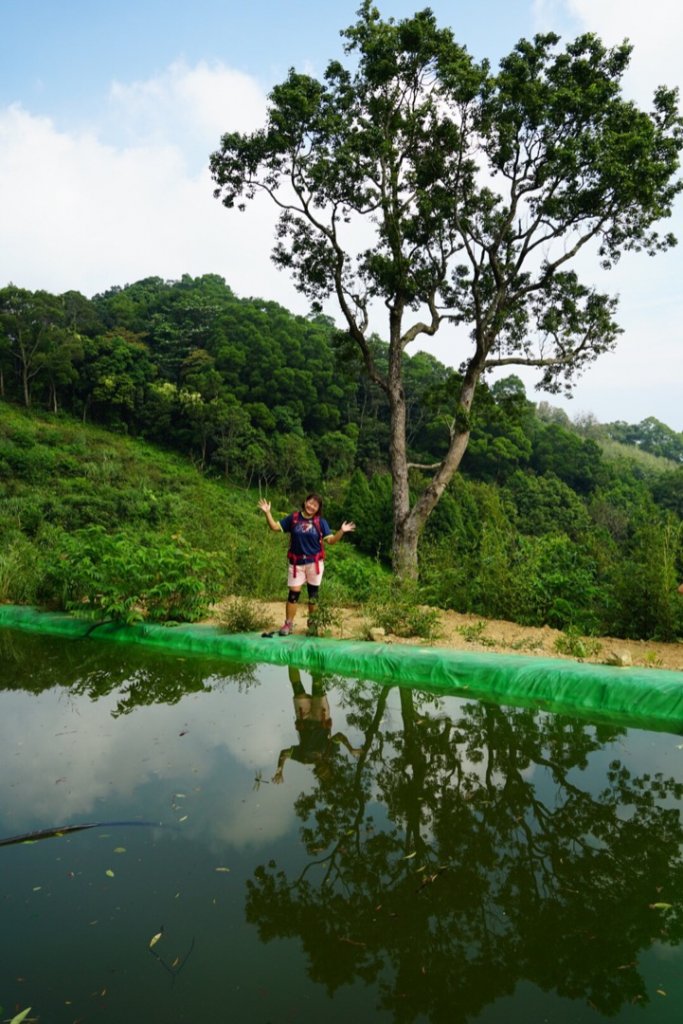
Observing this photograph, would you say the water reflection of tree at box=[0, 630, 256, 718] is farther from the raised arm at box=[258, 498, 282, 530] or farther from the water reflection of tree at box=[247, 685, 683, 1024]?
the water reflection of tree at box=[247, 685, 683, 1024]

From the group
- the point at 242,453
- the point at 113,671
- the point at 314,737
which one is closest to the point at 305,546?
the point at 113,671

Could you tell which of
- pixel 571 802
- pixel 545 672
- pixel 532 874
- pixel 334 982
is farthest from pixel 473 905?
pixel 545 672

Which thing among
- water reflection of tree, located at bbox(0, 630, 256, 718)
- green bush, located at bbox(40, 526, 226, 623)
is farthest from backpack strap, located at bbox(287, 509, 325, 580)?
water reflection of tree, located at bbox(0, 630, 256, 718)

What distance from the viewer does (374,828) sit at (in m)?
3.09

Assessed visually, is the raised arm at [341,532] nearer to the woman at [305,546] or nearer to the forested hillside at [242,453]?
the woman at [305,546]

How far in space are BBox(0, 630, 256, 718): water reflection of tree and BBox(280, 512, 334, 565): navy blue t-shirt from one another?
1.37m

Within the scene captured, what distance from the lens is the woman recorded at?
6.68m

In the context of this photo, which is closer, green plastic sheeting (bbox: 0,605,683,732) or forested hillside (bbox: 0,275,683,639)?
green plastic sheeting (bbox: 0,605,683,732)

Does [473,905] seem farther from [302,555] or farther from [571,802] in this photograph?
[302,555]

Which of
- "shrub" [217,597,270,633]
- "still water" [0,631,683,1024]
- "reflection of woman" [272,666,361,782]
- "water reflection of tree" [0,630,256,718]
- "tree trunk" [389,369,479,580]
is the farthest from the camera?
"tree trunk" [389,369,479,580]

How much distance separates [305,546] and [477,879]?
4.38 metres

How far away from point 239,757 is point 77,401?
4020cm

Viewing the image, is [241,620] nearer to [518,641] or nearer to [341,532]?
[341,532]

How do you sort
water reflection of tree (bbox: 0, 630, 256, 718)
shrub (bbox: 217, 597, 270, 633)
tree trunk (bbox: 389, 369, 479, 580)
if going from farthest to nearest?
tree trunk (bbox: 389, 369, 479, 580), shrub (bbox: 217, 597, 270, 633), water reflection of tree (bbox: 0, 630, 256, 718)
